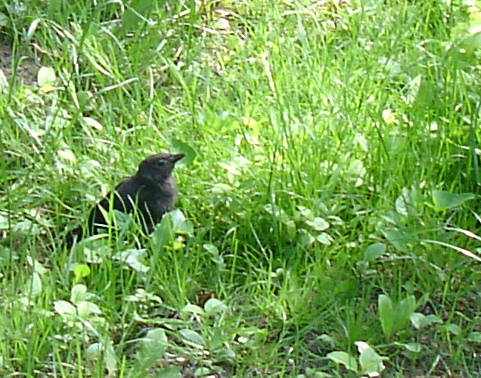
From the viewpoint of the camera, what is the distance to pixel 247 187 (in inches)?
147

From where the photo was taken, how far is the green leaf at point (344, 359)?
306cm

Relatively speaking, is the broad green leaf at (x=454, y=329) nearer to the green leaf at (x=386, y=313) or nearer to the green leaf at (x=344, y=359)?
the green leaf at (x=386, y=313)

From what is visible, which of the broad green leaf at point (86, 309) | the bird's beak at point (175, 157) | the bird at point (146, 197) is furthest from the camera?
the bird's beak at point (175, 157)

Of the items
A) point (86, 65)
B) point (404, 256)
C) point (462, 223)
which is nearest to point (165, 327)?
point (404, 256)

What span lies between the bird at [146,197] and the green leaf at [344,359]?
90 centimetres

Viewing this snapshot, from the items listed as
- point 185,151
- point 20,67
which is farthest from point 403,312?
point 20,67

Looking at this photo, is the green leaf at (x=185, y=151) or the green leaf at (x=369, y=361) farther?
the green leaf at (x=185, y=151)

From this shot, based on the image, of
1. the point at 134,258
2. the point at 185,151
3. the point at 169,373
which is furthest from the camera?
the point at 185,151

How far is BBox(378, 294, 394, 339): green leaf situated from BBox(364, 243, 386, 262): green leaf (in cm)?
22

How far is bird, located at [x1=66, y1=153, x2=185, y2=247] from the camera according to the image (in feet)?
12.1

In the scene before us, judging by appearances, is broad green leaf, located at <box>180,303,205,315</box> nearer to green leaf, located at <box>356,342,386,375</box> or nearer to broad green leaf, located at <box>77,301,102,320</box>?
broad green leaf, located at <box>77,301,102,320</box>

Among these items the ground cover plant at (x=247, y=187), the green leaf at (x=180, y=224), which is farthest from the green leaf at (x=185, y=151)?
the green leaf at (x=180, y=224)

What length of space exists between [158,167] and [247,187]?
1.06 feet

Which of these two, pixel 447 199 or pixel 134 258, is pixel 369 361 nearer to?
pixel 447 199
